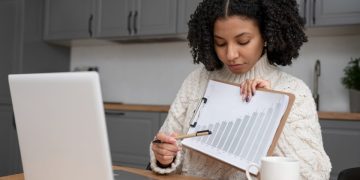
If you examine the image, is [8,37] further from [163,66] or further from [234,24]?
Result: [234,24]

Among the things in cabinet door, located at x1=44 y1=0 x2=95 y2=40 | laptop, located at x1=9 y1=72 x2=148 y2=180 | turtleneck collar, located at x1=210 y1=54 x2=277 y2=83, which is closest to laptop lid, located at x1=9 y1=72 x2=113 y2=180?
laptop, located at x1=9 y1=72 x2=148 y2=180

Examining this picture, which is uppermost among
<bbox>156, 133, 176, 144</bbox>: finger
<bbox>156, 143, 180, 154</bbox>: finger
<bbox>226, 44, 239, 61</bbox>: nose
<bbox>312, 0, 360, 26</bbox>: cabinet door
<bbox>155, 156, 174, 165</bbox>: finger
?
<bbox>312, 0, 360, 26</bbox>: cabinet door

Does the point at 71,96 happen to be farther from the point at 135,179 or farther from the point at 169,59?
the point at 169,59

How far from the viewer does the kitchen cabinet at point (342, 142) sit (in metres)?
2.14

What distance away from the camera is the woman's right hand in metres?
0.99

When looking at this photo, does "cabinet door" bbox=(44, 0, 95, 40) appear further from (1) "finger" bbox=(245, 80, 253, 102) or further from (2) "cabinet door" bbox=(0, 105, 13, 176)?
(1) "finger" bbox=(245, 80, 253, 102)

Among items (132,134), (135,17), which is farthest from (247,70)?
(135,17)

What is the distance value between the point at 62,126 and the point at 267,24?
0.72 m

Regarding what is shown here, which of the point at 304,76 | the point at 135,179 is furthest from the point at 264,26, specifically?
the point at 304,76

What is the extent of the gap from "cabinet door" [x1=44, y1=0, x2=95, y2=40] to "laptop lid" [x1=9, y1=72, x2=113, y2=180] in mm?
2567

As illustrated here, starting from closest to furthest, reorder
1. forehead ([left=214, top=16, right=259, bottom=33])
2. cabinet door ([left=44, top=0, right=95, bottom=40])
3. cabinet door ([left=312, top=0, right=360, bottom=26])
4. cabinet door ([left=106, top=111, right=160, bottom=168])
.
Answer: forehead ([left=214, top=16, right=259, bottom=33]) → cabinet door ([left=312, top=0, right=360, bottom=26]) → cabinet door ([left=106, top=111, right=160, bottom=168]) → cabinet door ([left=44, top=0, right=95, bottom=40])

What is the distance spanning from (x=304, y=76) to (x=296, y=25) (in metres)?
1.62

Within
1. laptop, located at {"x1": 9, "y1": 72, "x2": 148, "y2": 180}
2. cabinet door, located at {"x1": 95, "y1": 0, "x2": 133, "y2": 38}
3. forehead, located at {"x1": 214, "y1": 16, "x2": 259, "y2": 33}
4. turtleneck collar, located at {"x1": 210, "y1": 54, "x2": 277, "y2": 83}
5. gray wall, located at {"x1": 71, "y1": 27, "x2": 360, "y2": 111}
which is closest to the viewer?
laptop, located at {"x1": 9, "y1": 72, "x2": 148, "y2": 180}

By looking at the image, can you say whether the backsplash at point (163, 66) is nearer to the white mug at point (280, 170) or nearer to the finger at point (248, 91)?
the finger at point (248, 91)
